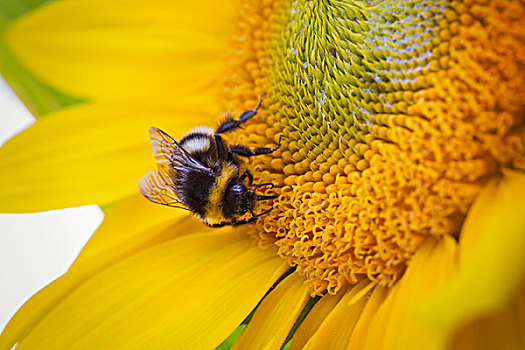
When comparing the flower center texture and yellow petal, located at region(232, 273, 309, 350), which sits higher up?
the flower center texture

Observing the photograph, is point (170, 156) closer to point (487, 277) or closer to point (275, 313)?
point (275, 313)

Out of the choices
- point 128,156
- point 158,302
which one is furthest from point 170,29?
point 158,302

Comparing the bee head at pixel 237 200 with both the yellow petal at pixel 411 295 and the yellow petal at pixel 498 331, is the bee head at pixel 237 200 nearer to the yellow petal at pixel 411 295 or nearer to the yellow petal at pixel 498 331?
the yellow petal at pixel 411 295

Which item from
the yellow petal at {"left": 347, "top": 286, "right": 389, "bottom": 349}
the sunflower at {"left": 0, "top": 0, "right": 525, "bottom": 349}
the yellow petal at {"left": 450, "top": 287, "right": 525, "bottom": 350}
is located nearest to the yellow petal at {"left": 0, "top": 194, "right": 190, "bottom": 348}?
the sunflower at {"left": 0, "top": 0, "right": 525, "bottom": 349}

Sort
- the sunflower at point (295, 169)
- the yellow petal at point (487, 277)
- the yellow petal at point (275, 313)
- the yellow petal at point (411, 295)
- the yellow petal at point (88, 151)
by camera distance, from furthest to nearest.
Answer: the yellow petal at point (88, 151), the yellow petal at point (275, 313), the sunflower at point (295, 169), the yellow petal at point (411, 295), the yellow petal at point (487, 277)

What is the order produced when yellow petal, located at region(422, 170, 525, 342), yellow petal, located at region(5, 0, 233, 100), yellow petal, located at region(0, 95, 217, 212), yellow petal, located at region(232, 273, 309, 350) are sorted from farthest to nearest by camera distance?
1. yellow petal, located at region(5, 0, 233, 100)
2. yellow petal, located at region(0, 95, 217, 212)
3. yellow petal, located at region(232, 273, 309, 350)
4. yellow petal, located at region(422, 170, 525, 342)

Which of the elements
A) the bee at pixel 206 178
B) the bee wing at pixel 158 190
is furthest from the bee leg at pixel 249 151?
the bee wing at pixel 158 190

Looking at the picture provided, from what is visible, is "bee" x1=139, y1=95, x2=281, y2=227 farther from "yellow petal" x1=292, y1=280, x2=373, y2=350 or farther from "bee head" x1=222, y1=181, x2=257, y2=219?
"yellow petal" x1=292, y1=280, x2=373, y2=350

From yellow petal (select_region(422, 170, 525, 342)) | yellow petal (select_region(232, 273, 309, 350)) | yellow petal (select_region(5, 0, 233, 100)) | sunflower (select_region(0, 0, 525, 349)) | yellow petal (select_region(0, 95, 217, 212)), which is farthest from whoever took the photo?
yellow petal (select_region(5, 0, 233, 100))
